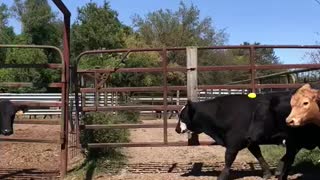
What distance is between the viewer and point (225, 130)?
878 cm

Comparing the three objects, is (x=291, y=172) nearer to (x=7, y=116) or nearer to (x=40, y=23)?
(x=7, y=116)

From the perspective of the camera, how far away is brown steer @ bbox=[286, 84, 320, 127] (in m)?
7.23

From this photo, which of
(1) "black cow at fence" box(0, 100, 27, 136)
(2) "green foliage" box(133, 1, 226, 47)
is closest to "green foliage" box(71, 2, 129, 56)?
(2) "green foliage" box(133, 1, 226, 47)

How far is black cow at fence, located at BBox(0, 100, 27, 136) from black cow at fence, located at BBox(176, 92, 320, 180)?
3116mm

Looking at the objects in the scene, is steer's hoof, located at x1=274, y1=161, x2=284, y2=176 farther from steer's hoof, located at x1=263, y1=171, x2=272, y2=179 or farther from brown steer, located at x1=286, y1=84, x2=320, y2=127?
brown steer, located at x1=286, y1=84, x2=320, y2=127

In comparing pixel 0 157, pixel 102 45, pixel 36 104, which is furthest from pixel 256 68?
pixel 102 45

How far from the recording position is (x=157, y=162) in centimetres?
1039

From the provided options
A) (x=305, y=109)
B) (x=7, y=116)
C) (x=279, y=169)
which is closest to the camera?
(x=305, y=109)

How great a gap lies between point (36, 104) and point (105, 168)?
1703 millimetres

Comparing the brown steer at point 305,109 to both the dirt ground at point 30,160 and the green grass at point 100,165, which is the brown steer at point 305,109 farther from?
the dirt ground at point 30,160

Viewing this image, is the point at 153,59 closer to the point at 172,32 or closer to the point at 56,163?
the point at 172,32

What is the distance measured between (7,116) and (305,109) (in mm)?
5174

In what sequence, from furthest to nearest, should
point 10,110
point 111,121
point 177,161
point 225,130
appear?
point 111,121
point 177,161
point 10,110
point 225,130

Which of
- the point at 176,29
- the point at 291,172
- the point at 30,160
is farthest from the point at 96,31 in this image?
the point at 291,172
